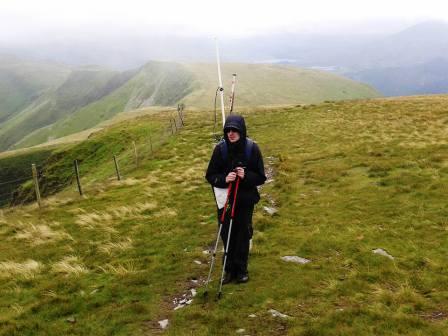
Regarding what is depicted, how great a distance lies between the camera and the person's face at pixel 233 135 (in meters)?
9.91

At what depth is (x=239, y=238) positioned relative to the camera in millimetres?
10750

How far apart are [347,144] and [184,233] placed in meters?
18.3

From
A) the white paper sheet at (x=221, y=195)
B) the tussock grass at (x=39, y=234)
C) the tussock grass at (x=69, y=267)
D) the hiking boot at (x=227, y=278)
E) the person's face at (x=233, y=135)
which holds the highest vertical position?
the person's face at (x=233, y=135)

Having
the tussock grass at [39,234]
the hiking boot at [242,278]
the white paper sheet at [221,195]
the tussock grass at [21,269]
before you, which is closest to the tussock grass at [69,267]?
the tussock grass at [21,269]

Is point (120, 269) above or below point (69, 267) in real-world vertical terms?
above

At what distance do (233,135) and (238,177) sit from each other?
1000 mm

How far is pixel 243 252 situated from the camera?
1076 cm

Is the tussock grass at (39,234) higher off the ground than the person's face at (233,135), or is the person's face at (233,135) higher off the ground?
the person's face at (233,135)

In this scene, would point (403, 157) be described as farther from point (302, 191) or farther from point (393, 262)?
point (393, 262)

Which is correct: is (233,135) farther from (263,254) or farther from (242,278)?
(263,254)

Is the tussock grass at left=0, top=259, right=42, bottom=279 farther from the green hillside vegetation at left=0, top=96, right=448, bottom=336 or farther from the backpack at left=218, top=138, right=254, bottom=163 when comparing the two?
the backpack at left=218, top=138, right=254, bottom=163

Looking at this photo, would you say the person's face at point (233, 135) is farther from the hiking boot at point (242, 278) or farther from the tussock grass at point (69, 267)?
the tussock grass at point (69, 267)

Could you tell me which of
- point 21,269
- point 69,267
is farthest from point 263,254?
point 21,269

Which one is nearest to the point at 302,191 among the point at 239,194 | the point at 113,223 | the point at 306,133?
the point at 113,223
